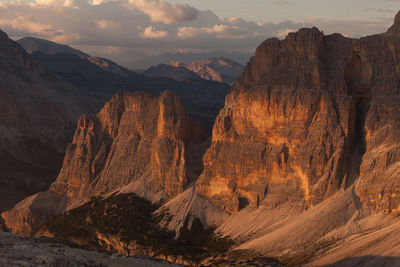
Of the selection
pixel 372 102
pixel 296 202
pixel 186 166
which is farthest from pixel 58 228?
pixel 372 102

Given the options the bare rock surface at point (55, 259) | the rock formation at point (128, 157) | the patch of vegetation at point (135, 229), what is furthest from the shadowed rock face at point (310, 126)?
the bare rock surface at point (55, 259)

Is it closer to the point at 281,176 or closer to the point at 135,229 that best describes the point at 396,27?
the point at 281,176

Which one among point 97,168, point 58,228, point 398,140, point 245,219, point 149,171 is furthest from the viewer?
point 97,168

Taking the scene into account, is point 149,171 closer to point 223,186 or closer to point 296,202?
point 223,186

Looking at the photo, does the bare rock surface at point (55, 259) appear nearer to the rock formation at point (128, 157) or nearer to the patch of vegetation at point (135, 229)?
the patch of vegetation at point (135, 229)

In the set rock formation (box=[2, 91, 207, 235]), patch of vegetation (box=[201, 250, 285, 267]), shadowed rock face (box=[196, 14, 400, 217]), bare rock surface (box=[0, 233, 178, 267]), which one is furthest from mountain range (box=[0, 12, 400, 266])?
bare rock surface (box=[0, 233, 178, 267])

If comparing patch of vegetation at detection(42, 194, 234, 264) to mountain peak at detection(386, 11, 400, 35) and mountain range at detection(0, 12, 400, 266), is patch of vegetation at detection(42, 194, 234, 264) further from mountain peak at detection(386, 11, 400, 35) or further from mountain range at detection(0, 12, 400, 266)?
mountain peak at detection(386, 11, 400, 35)

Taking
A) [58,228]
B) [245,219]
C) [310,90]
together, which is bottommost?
[58,228]
